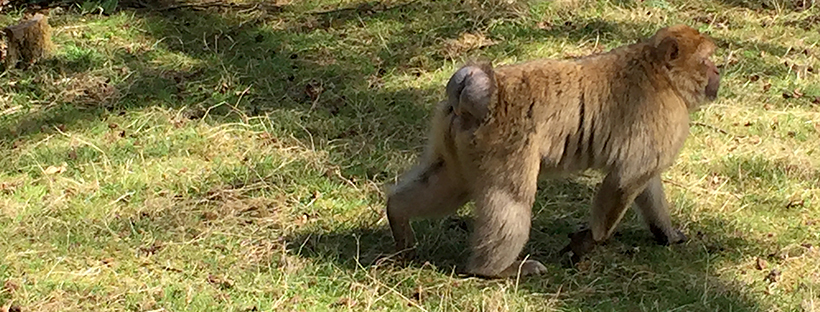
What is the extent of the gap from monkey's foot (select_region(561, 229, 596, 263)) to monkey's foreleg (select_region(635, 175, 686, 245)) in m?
0.44

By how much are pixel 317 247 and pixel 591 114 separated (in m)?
1.61

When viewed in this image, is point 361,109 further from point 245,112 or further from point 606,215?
point 606,215

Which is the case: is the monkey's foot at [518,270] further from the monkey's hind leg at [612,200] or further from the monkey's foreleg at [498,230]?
the monkey's hind leg at [612,200]

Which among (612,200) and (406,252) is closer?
(612,200)

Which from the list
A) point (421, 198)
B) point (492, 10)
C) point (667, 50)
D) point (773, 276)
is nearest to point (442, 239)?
point (421, 198)

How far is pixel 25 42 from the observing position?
314 inches

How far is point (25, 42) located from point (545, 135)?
4.84 meters

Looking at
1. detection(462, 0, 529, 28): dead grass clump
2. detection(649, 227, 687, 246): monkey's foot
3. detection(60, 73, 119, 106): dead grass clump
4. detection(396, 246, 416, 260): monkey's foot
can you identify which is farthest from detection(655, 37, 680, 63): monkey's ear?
detection(60, 73, 119, 106): dead grass clump

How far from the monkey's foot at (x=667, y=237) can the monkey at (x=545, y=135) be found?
447 mm

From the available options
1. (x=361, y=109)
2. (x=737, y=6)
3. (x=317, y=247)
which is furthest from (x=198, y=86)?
(x=737, y=6)

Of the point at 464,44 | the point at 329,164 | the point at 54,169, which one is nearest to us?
→ the point at 54,169

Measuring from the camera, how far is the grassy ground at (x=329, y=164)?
Answer: 502 centimetres

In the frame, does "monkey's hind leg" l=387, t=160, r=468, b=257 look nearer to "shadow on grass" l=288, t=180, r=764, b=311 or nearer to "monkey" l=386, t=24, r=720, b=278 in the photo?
"monkey" l=386, t=24, r=720, b=278

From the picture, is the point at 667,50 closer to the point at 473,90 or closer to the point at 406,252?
the point at 473,90
